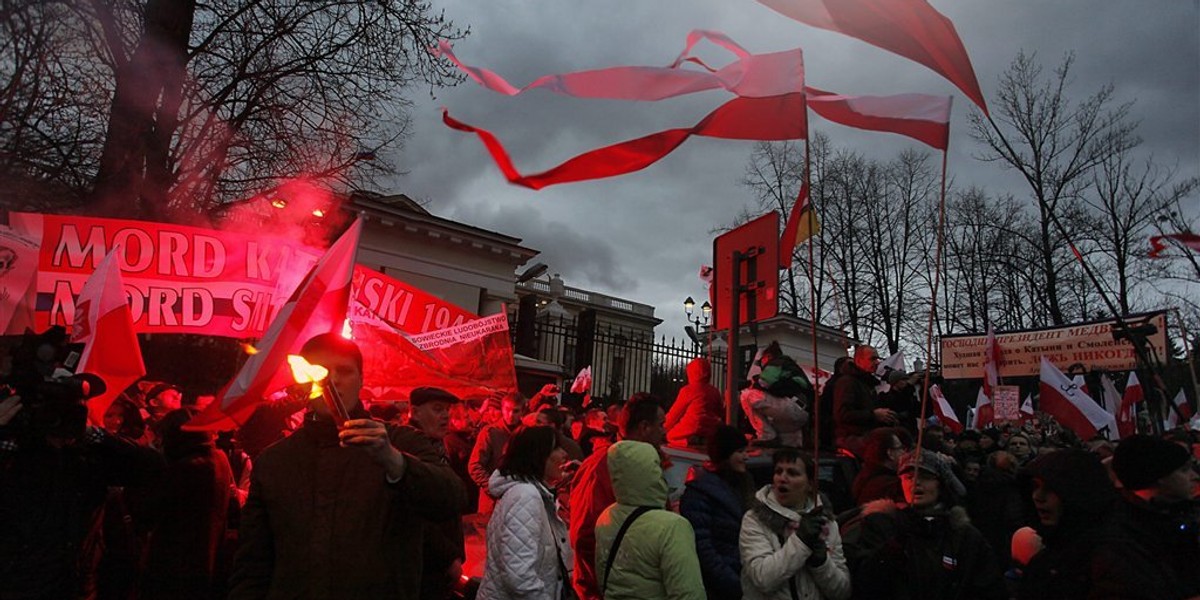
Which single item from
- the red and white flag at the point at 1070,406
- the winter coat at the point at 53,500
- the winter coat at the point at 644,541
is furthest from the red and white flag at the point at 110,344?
the red and white flag at the point at 1070,406

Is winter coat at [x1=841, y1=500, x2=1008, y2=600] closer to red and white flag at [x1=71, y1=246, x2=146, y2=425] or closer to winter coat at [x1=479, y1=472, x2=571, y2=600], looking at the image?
winter coat at [x1=479, y1=472, x2=571, y2=600]

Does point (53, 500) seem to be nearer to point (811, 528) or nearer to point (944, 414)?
point (811, 528)

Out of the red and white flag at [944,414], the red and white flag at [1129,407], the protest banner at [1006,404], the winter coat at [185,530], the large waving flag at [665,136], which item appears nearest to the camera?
the large waving flag at [665,136]

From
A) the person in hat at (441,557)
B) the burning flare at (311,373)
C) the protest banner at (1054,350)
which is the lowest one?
the person in hat at (441,557)

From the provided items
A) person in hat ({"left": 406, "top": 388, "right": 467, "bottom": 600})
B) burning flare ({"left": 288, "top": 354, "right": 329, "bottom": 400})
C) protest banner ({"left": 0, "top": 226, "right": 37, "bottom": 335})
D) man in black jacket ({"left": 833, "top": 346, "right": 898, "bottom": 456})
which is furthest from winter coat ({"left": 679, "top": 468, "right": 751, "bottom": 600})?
protest banner ({"left": 0, "top": 226, "right": 37, "bottom": 335})

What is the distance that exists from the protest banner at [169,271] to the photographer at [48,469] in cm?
374

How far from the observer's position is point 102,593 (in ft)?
15.2

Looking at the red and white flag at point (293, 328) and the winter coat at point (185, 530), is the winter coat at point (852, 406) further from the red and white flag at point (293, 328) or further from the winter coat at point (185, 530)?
the winter coat at point (185, 530)

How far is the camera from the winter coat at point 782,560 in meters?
3.56

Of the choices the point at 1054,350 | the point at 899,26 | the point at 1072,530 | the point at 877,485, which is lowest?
the point at 1072,530

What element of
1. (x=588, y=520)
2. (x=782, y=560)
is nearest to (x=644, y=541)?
(x=782, y=560)

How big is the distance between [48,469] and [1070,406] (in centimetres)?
1065

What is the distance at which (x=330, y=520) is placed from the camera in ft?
8.57

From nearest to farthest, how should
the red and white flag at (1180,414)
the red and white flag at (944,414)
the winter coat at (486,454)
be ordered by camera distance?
the winter coat at (486,454)
the red and white flag at (1180,414)
the red and white flag at (944,414)
